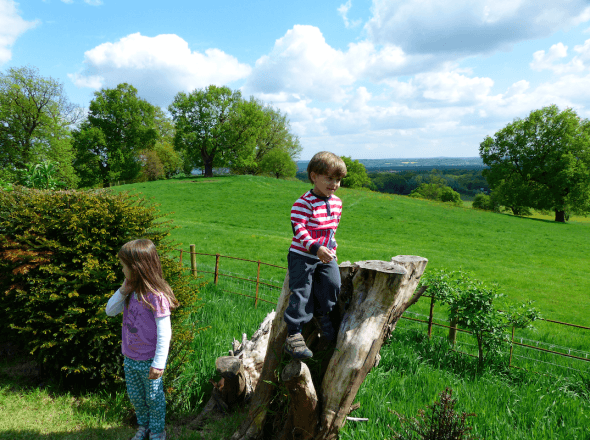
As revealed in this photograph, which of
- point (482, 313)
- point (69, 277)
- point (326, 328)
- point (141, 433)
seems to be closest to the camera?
point (326, 328)

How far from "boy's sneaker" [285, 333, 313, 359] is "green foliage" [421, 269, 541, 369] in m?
3.87

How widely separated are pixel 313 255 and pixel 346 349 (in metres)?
0.88

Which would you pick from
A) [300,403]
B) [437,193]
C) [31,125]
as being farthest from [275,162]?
[437,193]

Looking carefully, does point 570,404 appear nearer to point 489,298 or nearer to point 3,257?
point 489,298

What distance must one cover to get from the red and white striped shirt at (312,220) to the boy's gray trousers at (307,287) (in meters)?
0.12

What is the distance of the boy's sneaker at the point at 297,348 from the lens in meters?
2.87

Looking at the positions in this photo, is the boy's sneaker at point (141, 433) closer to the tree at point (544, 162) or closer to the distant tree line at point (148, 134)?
the distant tree line at point (148, 134)

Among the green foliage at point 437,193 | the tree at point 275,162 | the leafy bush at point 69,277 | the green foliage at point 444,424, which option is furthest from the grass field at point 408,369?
the green foliage at point 437,193

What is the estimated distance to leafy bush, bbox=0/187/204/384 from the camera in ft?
14.0

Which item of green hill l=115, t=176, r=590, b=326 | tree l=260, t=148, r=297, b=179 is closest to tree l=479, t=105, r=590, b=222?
green hill l=115, t=176, r=590, b=326

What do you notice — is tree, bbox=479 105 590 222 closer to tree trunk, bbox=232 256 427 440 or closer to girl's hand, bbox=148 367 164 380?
tree trunk, bbox=232 256 427 440

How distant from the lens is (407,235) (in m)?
24.0

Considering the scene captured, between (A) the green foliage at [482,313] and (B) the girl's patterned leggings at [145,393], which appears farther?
(A) the green foliage at [482,313]

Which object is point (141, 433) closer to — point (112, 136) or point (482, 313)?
point (482, 313)
